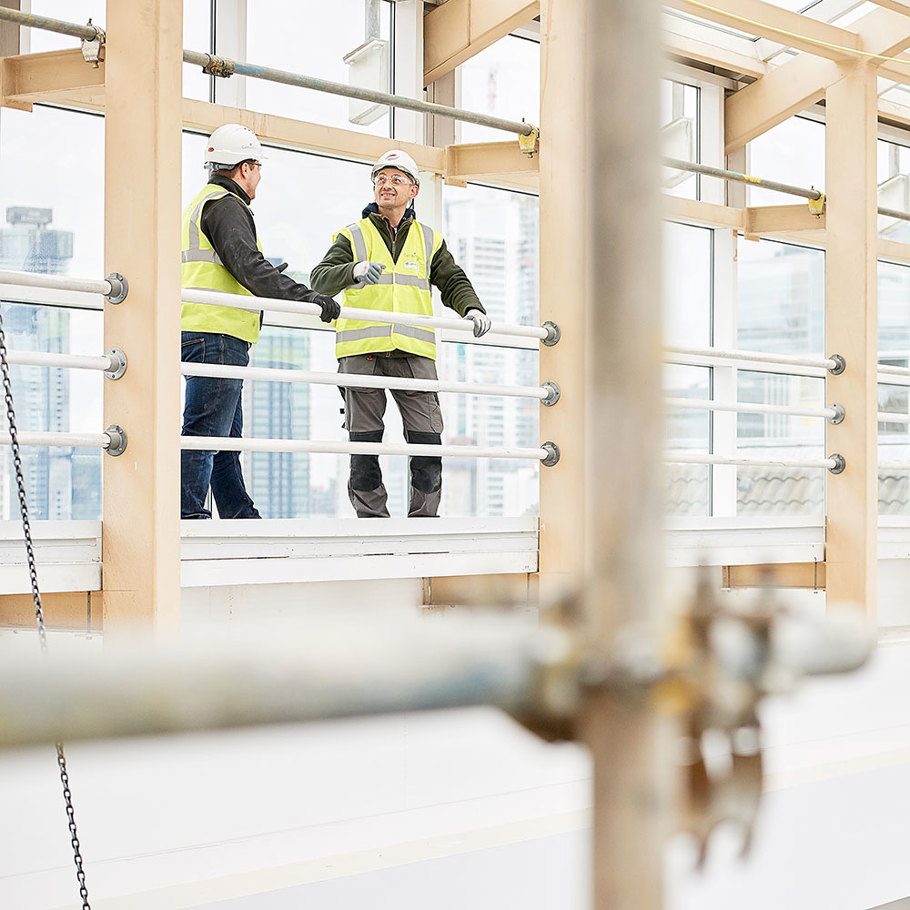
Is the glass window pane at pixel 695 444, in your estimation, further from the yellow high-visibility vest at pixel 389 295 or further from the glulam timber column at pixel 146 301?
the glulam timber column at pixel 146 301

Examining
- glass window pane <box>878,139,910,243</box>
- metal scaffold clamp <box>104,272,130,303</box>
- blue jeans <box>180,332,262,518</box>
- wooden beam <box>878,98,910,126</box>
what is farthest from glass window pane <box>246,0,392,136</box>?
glass window pane <box>878,139,910,243</box>

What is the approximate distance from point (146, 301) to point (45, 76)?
53.6 inches

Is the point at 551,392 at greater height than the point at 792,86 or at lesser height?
lesser

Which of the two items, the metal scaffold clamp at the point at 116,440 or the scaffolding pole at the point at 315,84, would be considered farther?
the scaffolding pole at the point at 315,84

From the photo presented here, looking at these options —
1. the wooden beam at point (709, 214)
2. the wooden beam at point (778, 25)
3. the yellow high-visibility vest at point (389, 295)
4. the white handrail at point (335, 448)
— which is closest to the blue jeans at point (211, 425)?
the white handrail at point (335, 448)

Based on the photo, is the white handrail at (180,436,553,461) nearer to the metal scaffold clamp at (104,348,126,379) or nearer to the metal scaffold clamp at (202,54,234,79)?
the metal scaffold clamp at (104,348,126,379)

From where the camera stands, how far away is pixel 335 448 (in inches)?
117

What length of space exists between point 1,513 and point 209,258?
142cm

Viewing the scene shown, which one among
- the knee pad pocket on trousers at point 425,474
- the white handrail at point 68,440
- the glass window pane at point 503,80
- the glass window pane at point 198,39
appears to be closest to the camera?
the white handrail at point 68,440

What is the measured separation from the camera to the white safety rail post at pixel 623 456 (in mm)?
595

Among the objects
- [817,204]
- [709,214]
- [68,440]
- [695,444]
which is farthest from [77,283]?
[695,444]

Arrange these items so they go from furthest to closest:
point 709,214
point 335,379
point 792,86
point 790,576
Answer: point 709,214 < point 792,86 < point 790,576 < point 335,379

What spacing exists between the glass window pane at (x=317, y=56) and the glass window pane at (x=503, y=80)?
550 millimetres

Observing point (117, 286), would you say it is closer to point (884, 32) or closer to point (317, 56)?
point (317, 56)
